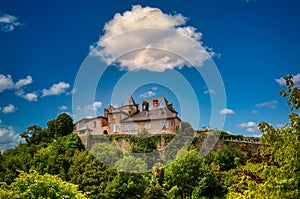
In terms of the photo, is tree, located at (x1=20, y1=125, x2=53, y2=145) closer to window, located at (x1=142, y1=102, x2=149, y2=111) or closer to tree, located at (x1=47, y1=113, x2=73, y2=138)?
tree, located at (x1=47, y1=113, x2=73, y2=138)

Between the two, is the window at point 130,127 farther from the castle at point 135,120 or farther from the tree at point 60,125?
the tree at point 60,125

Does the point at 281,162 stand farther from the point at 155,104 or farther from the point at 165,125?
the point at 155,104

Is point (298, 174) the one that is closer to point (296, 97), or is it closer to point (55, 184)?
point (296, 97)

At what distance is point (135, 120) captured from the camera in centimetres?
4419

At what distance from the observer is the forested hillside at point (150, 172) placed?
28.5 ft

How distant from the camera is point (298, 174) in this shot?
8.20m

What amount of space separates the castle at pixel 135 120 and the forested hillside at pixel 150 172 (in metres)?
3.26

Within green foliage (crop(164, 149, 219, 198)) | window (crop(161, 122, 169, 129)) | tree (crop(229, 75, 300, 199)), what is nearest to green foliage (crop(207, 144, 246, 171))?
green foliage (crop(164, 149, 219, 198))

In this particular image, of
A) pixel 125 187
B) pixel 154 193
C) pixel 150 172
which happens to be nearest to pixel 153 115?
pixel 150 172

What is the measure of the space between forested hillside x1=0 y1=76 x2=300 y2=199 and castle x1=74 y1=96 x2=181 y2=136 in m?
3.26

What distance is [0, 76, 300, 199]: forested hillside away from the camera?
28.5 ft

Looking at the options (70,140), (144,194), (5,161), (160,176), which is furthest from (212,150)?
(5,161)

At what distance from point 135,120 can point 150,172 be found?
1239cm

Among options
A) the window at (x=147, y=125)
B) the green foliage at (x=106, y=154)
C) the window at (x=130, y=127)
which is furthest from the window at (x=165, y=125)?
the green foliage at (x=106, y=154)
